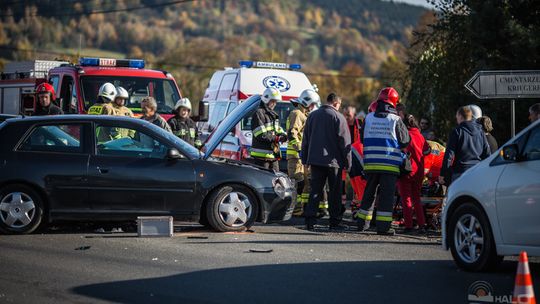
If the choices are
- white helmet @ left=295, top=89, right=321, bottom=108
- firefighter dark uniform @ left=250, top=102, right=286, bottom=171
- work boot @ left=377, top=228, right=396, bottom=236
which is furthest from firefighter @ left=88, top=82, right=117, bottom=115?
work boot @ left=377, top=228, right=396, bottom=236

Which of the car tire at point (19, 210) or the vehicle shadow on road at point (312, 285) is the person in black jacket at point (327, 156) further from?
the car tire at point (19, 210)

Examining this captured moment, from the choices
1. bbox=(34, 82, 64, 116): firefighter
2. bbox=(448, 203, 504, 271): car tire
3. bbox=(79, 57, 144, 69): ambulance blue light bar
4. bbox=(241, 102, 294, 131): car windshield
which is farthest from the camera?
bbox=(79, 57, 144, 69): ambulance blue light bar

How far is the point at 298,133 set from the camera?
15.8m

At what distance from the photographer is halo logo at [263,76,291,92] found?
65.6 feet

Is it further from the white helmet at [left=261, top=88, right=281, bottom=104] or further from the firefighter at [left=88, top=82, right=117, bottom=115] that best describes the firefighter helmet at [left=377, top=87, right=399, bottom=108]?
the firefighter at [left=88, top=82, right=117, bottom=115]

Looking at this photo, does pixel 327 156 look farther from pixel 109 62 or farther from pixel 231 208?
pixel 109 62

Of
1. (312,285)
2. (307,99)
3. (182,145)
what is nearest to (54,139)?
(182,145)

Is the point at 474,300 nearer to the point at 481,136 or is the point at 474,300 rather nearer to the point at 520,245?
the point at 520,245

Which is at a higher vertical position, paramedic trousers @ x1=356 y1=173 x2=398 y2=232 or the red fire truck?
the red fire truck

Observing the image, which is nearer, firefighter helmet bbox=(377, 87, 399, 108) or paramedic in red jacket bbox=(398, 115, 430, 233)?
firefighter helmet bbox=(377, 87, 399, 108)

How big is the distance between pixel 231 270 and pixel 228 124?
15.6 feet

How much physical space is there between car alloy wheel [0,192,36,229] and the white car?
205 inches

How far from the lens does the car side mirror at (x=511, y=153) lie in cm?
942

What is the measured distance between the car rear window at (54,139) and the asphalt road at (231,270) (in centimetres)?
110
